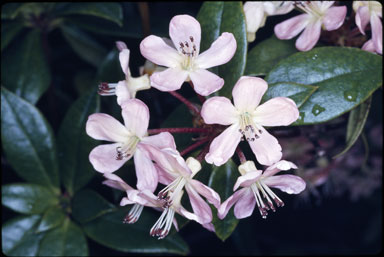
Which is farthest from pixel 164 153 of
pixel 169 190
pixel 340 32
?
pixel 340 32

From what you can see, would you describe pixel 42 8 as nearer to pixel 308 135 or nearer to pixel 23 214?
pixel 23 214

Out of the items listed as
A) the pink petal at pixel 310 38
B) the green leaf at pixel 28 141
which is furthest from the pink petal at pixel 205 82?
the green leaf at pixel 28 141

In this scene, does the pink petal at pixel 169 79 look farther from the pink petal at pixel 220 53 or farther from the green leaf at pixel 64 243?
the green leaf at pixel 64 243

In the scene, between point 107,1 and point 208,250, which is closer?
point 107,1

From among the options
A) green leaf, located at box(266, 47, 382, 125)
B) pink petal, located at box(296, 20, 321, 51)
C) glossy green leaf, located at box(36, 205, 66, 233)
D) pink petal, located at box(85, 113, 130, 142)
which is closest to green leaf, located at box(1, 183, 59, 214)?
glossy green leaf, located at box(36, 205, 66, 233)

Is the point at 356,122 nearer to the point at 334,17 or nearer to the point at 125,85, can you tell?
the point at 334,17

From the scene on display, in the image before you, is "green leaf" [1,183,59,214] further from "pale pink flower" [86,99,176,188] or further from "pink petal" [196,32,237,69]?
"pink petal" [196,32,237,69]
